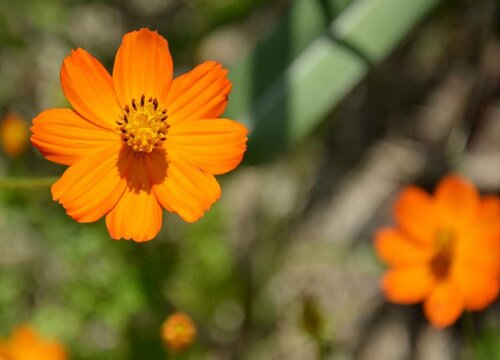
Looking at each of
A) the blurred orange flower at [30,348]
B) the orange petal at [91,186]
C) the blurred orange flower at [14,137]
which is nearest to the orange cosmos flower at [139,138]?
the orange petal at [91,186]

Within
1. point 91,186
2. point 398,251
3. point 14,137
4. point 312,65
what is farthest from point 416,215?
point 14,137

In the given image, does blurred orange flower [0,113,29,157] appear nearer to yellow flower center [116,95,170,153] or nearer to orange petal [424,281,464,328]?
yellow flower center [116,95,170,153]

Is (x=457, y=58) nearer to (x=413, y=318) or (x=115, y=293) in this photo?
(x=413, y=318)

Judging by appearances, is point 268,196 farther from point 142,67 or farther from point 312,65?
point 142,67

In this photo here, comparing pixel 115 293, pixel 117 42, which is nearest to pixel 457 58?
pixel 117 42

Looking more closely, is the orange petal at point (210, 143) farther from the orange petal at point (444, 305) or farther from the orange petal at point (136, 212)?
the orange petal at point (444, 305)
